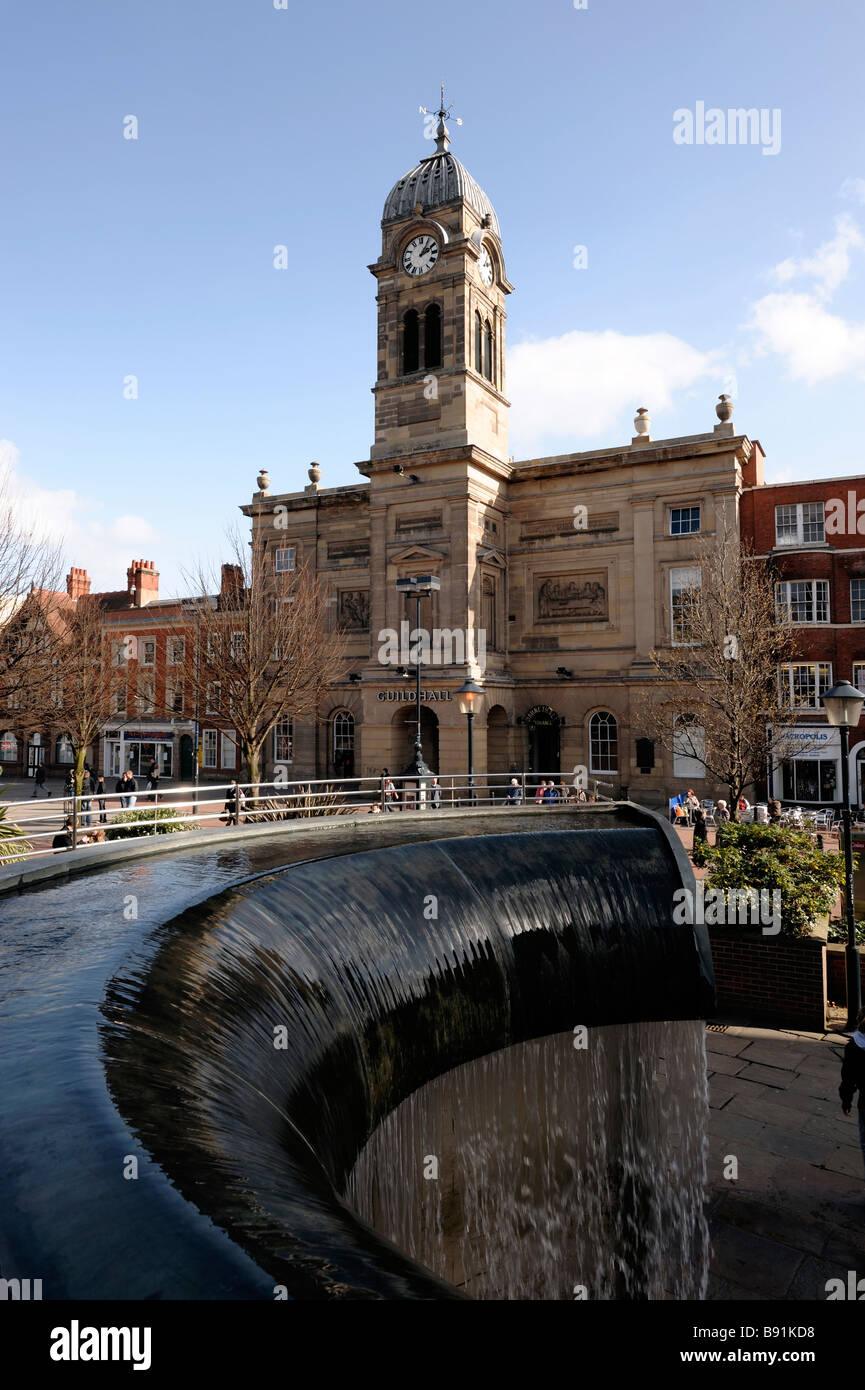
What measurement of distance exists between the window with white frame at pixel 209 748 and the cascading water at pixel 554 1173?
114ft

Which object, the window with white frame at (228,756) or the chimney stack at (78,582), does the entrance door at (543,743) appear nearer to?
the window with white frame at (228,756)

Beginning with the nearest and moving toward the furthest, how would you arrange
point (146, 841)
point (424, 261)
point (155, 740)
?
point (146, 841) < point (424, 261) < point (155, 740)

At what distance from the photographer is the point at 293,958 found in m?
5.91

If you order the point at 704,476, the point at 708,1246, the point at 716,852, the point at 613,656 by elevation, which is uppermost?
the point at 704,476

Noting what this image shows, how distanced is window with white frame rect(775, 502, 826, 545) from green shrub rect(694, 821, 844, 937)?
2029 cm

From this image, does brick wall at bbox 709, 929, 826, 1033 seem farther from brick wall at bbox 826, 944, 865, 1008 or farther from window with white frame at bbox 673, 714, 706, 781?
window with white frame at bbox 673, 714, 706, 781

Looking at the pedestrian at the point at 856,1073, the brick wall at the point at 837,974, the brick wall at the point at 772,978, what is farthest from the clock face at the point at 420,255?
the pedestrian at the point at 856,1073

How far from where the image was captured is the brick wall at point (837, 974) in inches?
437

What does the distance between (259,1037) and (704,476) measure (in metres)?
29.3

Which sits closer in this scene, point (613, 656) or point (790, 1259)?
point (790, 1259)

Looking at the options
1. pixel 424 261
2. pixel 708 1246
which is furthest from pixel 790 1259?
pixel 424 261

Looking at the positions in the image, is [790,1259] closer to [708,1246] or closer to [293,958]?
[708,1246]

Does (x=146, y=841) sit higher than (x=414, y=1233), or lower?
higher
